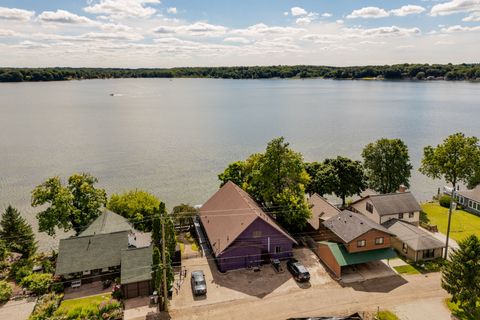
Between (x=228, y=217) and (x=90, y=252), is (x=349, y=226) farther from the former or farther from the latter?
(x=90, y=252)

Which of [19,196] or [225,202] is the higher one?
[225,202]

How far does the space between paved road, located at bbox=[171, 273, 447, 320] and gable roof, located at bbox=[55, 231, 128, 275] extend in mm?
10272

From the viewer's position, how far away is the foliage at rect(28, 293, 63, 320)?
29.0 m

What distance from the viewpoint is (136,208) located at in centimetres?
4675

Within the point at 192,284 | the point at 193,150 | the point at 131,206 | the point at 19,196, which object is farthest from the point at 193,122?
the point at 192,284

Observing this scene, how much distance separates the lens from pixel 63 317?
28500 millimetres

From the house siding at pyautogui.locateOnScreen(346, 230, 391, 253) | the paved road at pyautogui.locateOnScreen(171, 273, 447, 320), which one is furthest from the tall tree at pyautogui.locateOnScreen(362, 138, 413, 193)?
the paved road at pyautogui.locateOnScreen(171, 273, 447, 320)

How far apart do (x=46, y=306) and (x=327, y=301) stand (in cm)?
2420

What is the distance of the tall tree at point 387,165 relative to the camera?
2335 inches

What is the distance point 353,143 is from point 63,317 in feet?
284

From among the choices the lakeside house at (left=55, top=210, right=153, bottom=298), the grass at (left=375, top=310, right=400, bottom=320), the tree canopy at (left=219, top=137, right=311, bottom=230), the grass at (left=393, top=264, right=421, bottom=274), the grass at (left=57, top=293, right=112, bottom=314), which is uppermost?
the tree canopy at (left=219, top=137, right=311, bottom=230)

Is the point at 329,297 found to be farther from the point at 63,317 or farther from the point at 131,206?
the point at 131,206

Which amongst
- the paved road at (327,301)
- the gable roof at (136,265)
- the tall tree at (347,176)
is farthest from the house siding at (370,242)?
the gable roof at (136,265)

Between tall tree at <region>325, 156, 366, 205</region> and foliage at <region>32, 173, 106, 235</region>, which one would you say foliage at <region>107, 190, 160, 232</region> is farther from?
tall tree at <region>325, 156, 366, 205</region>
